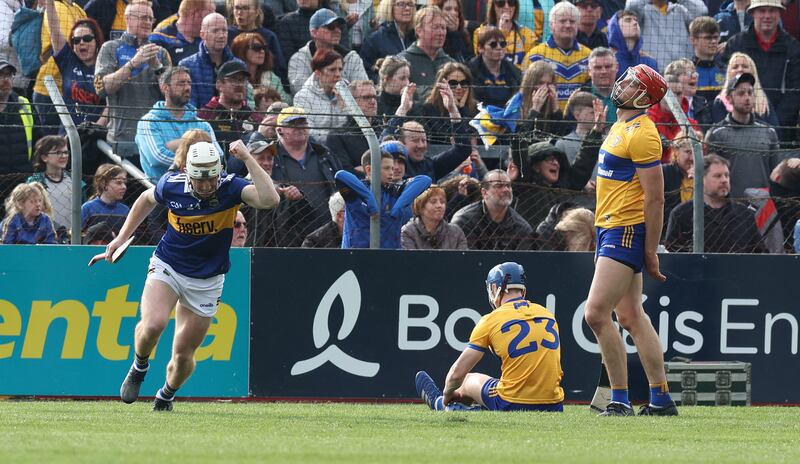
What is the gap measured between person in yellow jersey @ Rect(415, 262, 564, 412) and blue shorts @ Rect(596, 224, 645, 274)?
928 millimetres

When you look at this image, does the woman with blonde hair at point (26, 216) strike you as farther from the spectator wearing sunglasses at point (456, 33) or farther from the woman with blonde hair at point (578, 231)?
the spectator wearing sunglasses at point (456, 33)

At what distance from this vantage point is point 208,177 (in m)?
8.96

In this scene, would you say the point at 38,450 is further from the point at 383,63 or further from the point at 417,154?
the point at 383,63

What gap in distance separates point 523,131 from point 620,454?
7.07 m

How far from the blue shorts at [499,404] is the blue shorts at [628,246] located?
137cm

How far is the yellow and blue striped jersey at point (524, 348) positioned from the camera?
9508 millimetres

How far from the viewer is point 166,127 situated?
12.5 meters

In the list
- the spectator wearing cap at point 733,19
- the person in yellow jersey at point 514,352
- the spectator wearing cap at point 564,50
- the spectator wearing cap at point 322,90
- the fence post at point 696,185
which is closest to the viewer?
the person in yellow jersey at point 514,352

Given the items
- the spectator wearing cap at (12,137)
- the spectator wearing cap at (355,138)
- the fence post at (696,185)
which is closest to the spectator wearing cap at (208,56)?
the spectator wearing cap at (355,138)

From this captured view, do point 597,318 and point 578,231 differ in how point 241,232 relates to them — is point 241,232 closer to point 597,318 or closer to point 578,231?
point 578,231

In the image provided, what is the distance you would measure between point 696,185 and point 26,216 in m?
5.97

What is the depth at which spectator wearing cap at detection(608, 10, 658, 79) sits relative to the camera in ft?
50.3

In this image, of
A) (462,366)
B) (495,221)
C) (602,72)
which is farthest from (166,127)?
(602,72)

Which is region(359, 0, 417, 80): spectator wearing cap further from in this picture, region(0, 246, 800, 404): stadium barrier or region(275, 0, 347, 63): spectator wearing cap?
region(0, 246, 800, 404): stadium barrier
